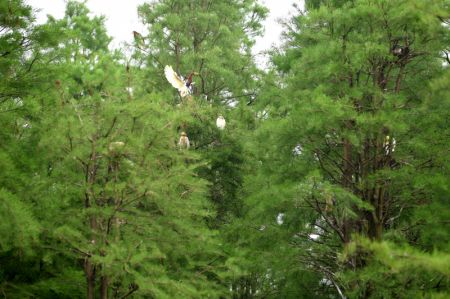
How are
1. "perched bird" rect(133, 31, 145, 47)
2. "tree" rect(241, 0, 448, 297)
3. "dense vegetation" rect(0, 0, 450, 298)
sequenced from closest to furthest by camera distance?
"dense vegetation" rect(0, 0, 450, 298) → "tree" rect(241, 0, 448, 297) → "perched bird" rect(133, 31, 145, 47)

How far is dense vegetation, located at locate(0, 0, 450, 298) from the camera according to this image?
21.6 feet

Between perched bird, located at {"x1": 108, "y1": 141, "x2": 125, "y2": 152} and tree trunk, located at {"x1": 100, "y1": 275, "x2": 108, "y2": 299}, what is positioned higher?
perched bird, located at {"x1": 108, "y1": 141, "x2": 125, "y2": 152}

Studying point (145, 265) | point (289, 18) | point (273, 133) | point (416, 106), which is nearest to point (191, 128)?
point (289, 18)

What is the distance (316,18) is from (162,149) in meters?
3.28

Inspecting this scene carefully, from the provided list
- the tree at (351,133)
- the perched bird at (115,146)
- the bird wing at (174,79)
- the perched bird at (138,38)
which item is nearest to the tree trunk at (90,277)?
the perched bird at (115,146)

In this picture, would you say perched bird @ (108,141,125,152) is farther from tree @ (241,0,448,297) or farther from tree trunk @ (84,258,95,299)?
tree @ (241,0,448,297)

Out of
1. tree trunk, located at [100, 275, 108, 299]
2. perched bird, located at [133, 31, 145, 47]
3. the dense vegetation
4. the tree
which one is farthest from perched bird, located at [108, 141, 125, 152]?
perched bird, located at [133, 31, 145, 47]

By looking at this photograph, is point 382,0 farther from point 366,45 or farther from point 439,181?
point 439,181

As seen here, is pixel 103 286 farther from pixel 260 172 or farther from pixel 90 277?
pixel 260 172

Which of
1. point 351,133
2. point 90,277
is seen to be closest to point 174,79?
point 351,133

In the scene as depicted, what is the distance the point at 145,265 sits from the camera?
6.34 meters

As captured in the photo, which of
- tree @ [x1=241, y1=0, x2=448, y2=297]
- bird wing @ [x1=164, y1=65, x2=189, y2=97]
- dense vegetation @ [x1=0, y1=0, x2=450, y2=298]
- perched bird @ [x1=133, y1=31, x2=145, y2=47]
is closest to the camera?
dense vegetation @ [x1=0, y1=0, x2=450, y2=298]

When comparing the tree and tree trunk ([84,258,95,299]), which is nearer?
tree trunk ([84,258,95,299])

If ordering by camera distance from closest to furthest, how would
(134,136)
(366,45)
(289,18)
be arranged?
(134,136) < (366,45) < (289,18)
